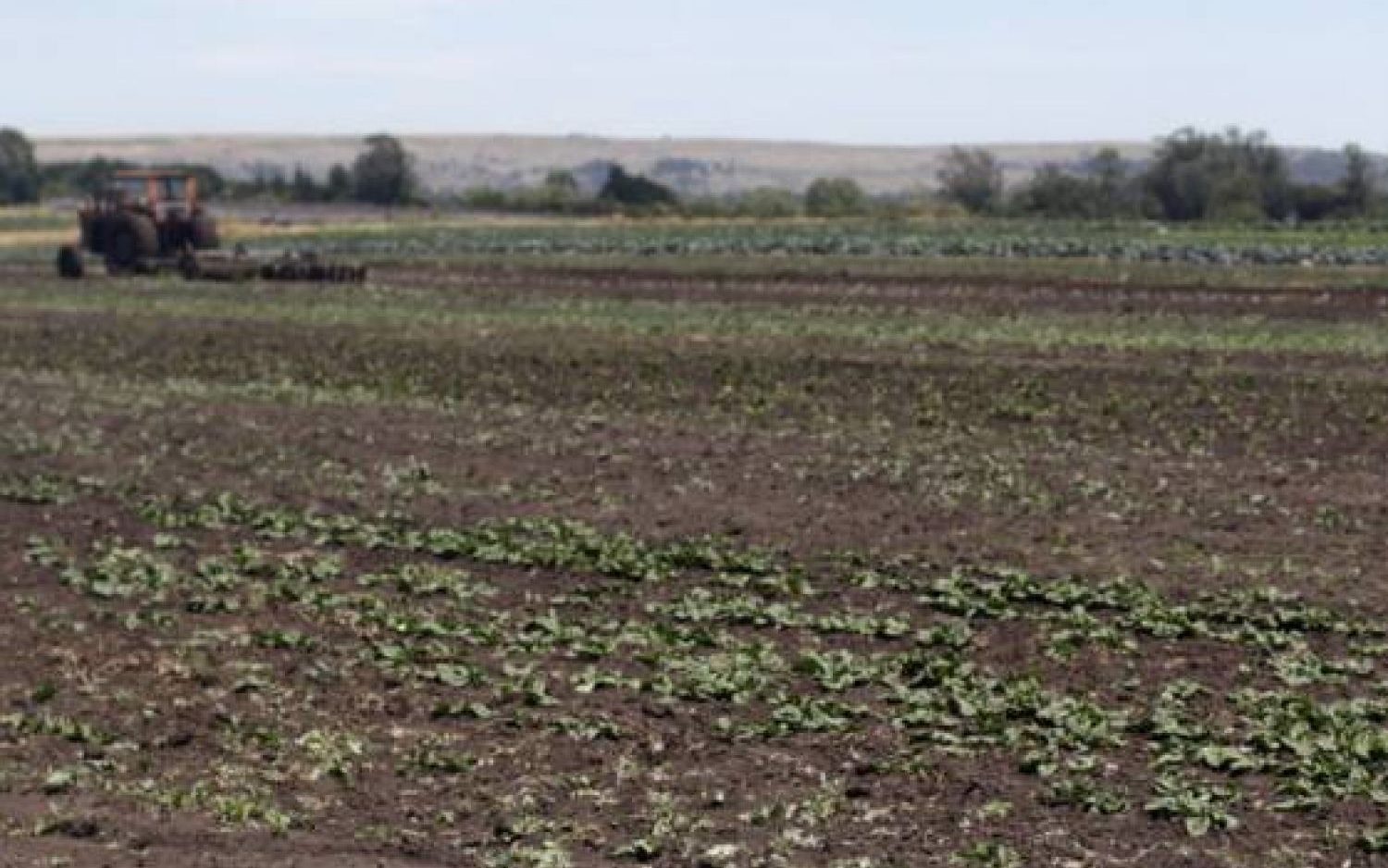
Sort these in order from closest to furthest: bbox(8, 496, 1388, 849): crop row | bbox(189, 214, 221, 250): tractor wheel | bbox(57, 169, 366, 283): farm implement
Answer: bbox(8, 496, 1388, 849): crop row, bbox(57, 169, 366, 283): farm implement, bbox(189, 214, 221, 250): tractor wheel

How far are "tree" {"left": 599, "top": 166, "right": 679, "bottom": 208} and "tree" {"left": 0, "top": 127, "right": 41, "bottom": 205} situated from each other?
38.9 metres

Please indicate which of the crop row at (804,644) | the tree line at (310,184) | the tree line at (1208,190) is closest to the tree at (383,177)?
the tree line at (310,184)

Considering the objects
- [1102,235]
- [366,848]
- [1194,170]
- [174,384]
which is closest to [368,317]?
[174,384]

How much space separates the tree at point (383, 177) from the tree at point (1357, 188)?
54.0 m

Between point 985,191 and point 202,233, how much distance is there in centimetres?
7000

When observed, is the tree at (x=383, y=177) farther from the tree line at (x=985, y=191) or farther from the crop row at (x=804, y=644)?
the crop row at (x=804, y=644)

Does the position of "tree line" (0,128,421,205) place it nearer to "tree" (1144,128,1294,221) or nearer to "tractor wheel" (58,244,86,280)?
"tree" (1144,128,1294,221)

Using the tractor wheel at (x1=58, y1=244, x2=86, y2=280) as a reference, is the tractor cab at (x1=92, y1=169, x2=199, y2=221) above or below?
above

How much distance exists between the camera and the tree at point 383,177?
11819 centimetres

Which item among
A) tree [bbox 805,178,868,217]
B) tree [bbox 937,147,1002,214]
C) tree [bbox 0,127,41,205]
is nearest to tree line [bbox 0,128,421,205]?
tree [bbox 0,127,41,205]

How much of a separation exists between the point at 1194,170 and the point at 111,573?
82.6 m

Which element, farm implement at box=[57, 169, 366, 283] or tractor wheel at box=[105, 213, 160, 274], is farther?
tractor wheel at box=[105, 213, 160, 274]

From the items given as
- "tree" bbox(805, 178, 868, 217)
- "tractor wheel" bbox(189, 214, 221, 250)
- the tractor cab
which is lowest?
"tree" bbox(805, 178, 868, 217)

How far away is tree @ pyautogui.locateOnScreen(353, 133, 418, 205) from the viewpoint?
11819cm
